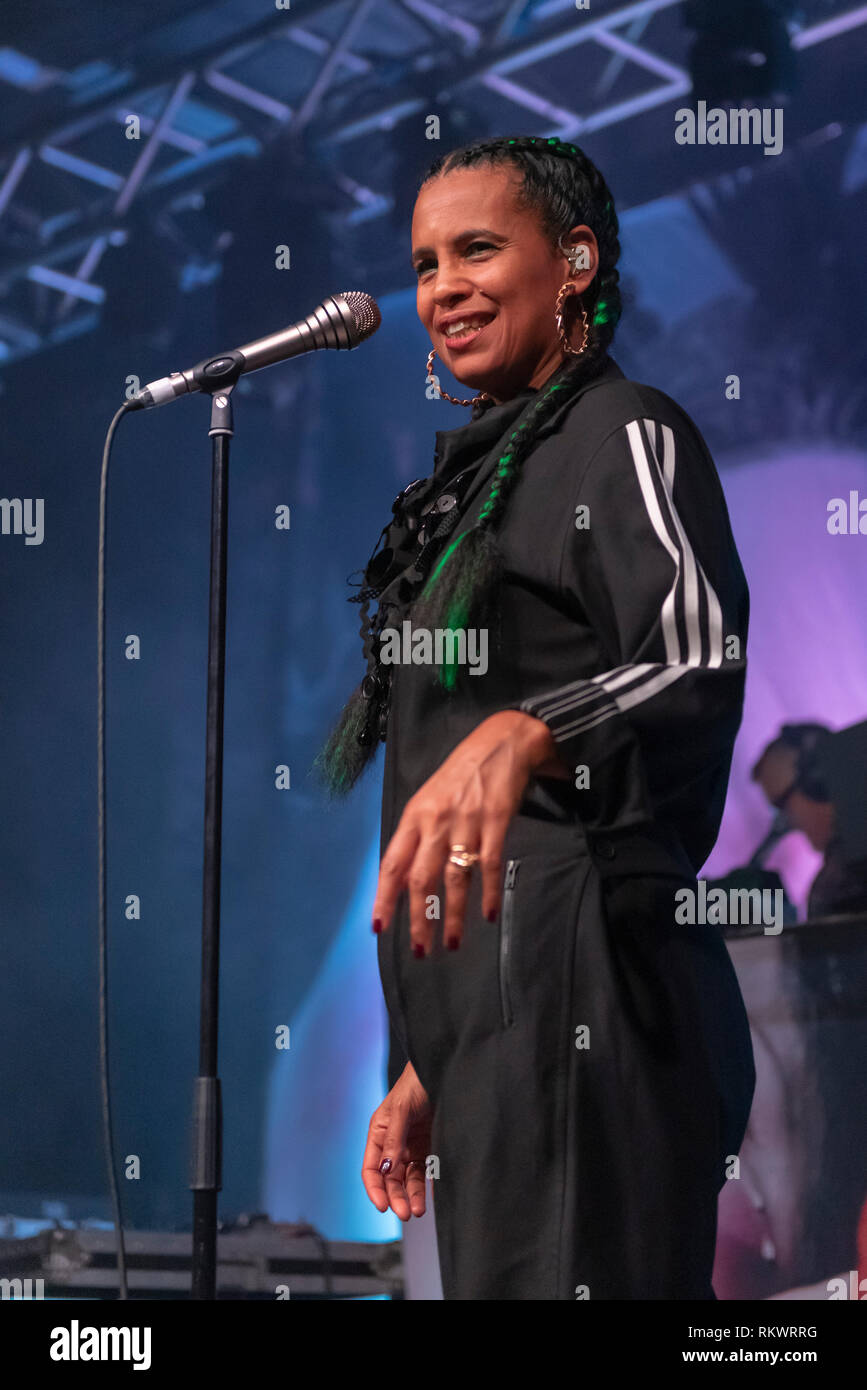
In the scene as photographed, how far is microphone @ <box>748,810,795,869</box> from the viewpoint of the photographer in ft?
8.45

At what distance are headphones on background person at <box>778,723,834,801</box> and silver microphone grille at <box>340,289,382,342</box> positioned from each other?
4.28 feet

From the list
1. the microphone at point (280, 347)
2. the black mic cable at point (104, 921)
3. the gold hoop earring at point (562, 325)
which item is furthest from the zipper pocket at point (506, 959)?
the microphone at point (280, 347)

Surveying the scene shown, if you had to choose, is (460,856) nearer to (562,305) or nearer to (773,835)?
(562,305)

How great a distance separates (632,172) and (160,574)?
1210 mm

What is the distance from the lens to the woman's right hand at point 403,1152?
1455 millimetres

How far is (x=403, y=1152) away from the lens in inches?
57.6

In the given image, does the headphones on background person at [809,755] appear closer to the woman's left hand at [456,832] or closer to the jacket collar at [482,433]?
the jacket collar at [482,433]

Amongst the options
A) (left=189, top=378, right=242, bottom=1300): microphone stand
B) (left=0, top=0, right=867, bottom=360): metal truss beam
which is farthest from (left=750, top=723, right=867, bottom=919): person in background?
(left=189, top=378, right=242, bottom=1300): microphone stand

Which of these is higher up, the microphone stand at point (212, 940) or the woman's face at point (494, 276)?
the woman's face at point (494, 276)

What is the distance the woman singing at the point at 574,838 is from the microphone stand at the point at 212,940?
19 cm

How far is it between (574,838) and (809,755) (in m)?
1.46

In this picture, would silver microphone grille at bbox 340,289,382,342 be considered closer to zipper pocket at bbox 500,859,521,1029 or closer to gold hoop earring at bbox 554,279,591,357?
gold hoop earring at bbox 554,279,591,357
